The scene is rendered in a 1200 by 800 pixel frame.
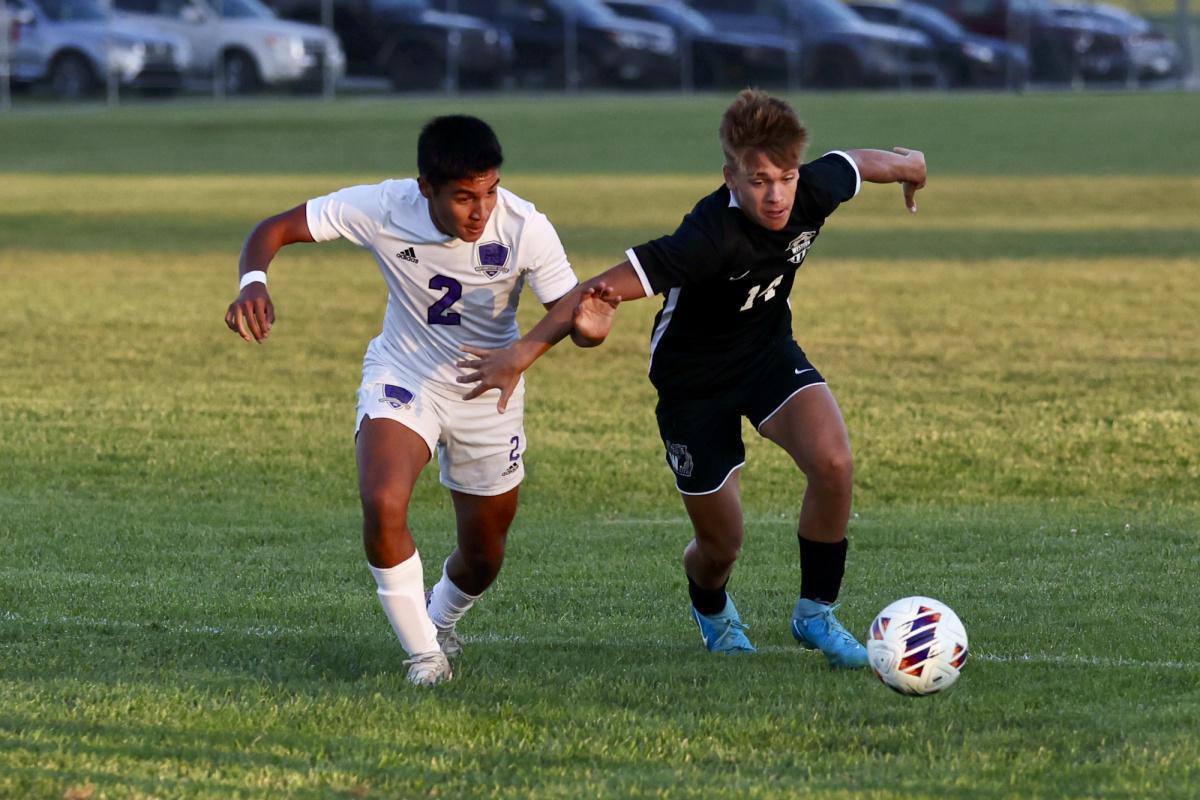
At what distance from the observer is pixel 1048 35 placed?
44.4 meters

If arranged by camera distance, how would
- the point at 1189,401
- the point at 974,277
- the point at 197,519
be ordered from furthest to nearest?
1. the point at 974,277
2. the point at 1189,401
3. the point at 197,519

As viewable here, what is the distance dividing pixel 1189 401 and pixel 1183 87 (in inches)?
1396

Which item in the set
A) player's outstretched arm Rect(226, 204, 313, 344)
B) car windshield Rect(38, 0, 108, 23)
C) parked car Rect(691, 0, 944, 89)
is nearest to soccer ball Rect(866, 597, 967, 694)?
player's outstretched arm Rect(226, 204, 313, 344)

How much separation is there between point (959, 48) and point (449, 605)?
131 ft

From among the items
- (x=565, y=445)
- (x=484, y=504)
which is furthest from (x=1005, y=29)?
(x=484, y=504)

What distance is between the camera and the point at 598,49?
42656 millimetres

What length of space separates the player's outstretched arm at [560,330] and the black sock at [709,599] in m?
1.19

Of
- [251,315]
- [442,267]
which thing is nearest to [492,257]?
[442,267]

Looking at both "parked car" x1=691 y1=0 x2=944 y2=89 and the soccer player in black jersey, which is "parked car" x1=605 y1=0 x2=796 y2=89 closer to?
"parked car" x1=691 y1=0 x2=944 y2=89

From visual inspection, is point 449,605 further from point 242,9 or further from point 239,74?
point 239,74

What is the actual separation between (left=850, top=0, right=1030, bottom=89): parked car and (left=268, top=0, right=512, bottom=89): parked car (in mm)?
8890

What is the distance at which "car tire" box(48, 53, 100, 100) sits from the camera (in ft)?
127

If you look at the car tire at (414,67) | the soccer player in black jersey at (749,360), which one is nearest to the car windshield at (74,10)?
the car tire at (414,67)

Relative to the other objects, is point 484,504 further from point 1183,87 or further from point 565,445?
point 1183,87
